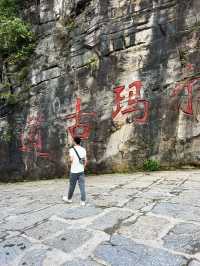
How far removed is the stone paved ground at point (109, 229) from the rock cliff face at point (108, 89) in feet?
7.89

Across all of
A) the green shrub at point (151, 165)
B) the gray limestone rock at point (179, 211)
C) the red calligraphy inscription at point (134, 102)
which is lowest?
the gray limestone rock at point (179, 211)

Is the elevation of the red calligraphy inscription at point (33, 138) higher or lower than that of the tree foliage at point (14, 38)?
lower

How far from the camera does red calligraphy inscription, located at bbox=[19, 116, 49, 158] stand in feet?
31.7

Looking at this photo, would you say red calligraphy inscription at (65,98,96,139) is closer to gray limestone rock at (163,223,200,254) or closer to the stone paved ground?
the stone paved ground

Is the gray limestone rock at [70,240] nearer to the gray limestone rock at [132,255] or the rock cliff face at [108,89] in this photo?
the gray limestone rock at [132,255]

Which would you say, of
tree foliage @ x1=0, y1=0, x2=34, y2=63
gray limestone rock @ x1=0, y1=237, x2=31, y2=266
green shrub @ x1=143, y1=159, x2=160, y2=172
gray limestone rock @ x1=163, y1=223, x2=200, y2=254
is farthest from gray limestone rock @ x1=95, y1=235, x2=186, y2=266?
tree foliage @ x1=0, y1=0, x2=34, y2=63

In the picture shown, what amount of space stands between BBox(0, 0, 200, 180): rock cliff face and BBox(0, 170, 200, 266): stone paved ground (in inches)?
94.7

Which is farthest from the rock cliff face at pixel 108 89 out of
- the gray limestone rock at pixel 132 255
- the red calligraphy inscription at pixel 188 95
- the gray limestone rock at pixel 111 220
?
the gray limestone rock at pixel 132 255

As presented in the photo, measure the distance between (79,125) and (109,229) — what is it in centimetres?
564

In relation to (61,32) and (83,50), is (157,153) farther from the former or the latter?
(61,32)

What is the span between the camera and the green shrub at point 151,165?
25.2ft

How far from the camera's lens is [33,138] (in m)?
9.80

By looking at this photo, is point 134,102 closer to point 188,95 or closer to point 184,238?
point 188,95

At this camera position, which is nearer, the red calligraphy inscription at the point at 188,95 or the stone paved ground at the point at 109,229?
the stone paved ground at the point at 109,229
